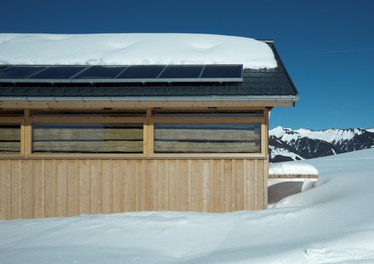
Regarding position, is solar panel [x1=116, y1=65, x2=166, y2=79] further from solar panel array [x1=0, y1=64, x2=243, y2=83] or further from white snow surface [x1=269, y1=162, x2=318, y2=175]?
white snow surface [x1=269, y1=162, x2=318, y2=175]

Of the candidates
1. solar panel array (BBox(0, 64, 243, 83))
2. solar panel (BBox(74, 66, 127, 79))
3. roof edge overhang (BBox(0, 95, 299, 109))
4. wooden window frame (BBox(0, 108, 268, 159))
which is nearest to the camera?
roof edge overhang (BBox(0, 95, 299, 109))

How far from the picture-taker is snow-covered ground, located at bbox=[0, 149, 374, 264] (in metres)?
4.24

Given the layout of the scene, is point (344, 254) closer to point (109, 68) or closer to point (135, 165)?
point (135, 165)

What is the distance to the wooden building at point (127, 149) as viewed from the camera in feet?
22.8

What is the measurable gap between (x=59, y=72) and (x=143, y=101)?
7.31 ft

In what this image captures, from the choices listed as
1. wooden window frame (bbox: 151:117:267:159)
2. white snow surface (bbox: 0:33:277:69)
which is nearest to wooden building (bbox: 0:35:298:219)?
wooden window frame (bbox: 151:117:267:159)

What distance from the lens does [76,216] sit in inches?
276

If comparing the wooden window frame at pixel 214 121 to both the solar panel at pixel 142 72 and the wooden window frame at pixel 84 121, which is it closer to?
the wooden window frame at pixel 84 121

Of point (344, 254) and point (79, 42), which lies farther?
point (79, 42)

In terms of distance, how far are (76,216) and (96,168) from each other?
102 cm

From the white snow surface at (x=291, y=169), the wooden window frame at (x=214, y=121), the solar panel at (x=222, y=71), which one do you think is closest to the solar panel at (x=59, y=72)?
the wooden window frame at (x=214, y=121)

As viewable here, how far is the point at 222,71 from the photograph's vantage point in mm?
7332

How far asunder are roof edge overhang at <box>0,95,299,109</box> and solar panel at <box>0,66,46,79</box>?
26.8 inches

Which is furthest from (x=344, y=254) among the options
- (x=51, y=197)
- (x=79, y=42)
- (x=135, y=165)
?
(x=79, y=42)
